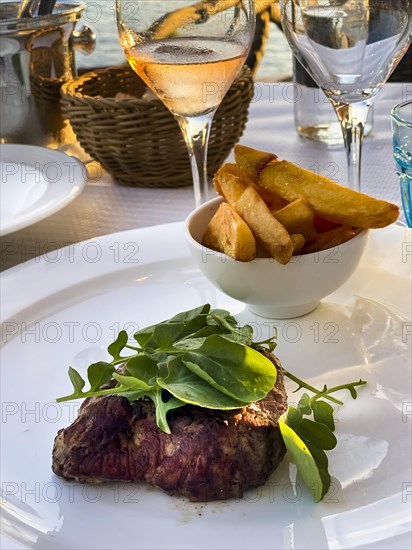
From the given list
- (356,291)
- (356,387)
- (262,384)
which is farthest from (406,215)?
(262,384)

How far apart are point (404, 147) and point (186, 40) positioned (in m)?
0.37

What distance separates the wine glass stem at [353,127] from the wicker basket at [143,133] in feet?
1.04

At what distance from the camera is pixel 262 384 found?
0.79 m

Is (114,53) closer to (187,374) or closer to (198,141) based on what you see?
(198,141)

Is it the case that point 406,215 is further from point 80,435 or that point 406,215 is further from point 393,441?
point 80,435

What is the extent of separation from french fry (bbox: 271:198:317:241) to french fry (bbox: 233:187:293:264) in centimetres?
2

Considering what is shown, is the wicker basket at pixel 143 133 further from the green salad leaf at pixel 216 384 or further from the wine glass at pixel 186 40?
the green salad leaf at pixel 216 384

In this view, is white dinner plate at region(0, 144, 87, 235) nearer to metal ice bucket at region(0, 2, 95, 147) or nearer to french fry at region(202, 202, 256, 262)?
metal ice bucket at region(0, 2, 95, 147)

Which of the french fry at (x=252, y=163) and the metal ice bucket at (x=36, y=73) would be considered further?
the metal ice bucket at (x=36, y=73)

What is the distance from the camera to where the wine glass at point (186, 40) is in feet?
3.92

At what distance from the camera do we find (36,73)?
168 centimetres

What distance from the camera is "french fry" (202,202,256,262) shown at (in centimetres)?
99

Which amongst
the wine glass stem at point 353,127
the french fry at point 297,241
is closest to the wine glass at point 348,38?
the wine glass stem at point 353,127

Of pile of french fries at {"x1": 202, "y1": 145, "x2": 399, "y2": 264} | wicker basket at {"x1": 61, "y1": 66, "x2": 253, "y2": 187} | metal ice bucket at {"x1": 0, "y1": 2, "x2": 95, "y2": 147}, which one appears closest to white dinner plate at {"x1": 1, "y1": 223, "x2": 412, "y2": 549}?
pile of french fries at {"x1": 202, "y1": 145, "x2": 399, "y2": 264}
